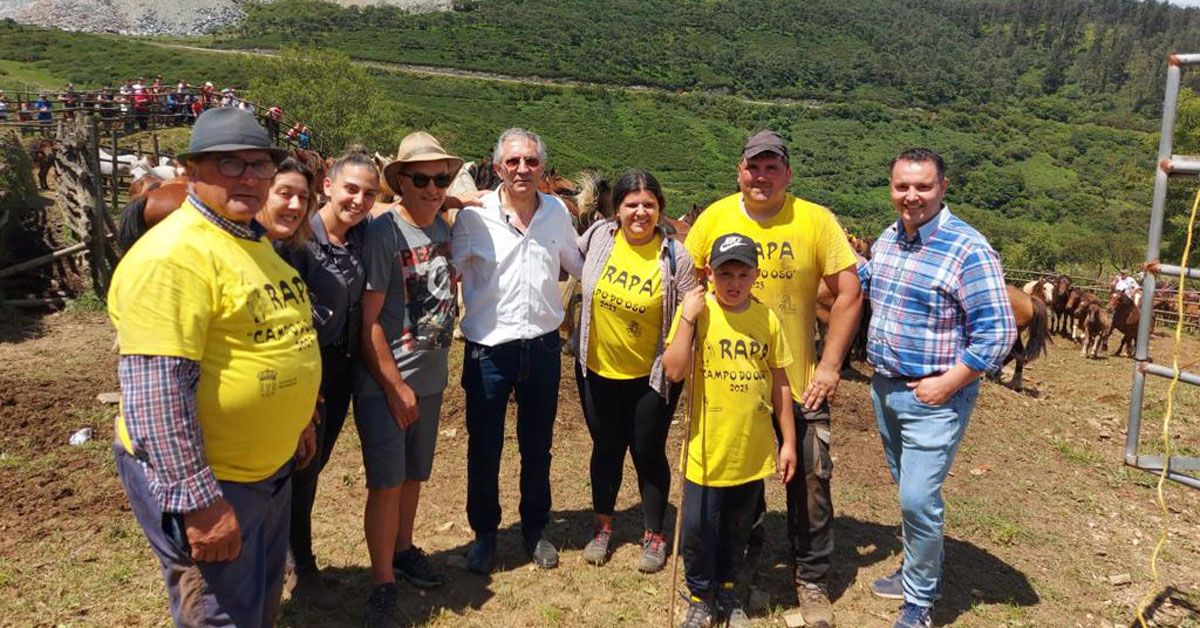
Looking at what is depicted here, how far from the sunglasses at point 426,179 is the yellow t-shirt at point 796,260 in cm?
136

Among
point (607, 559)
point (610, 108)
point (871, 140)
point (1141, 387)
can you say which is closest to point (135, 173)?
point (607, 559)

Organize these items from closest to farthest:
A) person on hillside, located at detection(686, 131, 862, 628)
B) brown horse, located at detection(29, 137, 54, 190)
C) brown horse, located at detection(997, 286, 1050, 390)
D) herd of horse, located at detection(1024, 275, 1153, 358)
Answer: person on hillside, located at detection(686, 131, 862, 628) < brown horse, located at detection(997, 286, 1050, 390) < brown horse, located at detection(29, 137, 54, 190) < herd of horse, located at detection(1024, 275, 1153, 358)

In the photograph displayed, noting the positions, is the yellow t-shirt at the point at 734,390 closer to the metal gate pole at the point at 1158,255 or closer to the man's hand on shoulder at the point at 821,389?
the man's hand on shoulder at the point at 821,389

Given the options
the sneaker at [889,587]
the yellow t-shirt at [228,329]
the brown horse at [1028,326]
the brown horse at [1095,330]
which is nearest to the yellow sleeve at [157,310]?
the yellow t-shirt at [228,329]

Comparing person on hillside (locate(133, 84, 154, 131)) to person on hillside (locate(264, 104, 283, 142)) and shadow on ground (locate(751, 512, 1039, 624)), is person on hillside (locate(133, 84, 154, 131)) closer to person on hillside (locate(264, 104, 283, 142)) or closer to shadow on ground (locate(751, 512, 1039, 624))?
person on hillside (locate(264, 104, 283, 142))

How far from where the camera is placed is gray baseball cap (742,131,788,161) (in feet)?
11.1

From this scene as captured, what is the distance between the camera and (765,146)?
3.39 meters

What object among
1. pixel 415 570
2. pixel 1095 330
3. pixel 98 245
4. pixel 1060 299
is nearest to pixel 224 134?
pixel 415 570

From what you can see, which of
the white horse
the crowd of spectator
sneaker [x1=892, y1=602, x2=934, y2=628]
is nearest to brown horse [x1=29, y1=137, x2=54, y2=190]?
the white horse

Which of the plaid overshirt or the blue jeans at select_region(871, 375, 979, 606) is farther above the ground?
the plaid overshirt

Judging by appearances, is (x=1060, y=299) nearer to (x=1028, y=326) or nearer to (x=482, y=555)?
(x=1028, y=326)

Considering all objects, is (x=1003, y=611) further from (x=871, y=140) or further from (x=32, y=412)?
(x=871, y=140)

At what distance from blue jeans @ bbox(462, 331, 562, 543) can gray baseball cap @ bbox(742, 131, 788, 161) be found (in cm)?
132

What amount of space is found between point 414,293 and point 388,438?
66 centimetres
